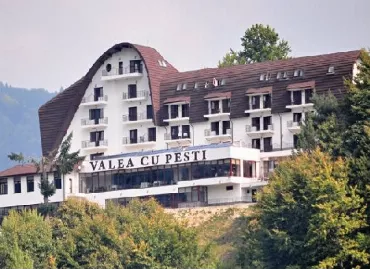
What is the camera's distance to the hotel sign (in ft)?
435

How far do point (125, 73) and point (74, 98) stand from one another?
18.2 feet

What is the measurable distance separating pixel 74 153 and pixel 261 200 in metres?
32.9

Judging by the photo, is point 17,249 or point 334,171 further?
point 17,249

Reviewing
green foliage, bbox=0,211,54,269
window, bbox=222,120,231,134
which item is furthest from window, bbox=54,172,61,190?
green foliage, bbox=0,211,54,269

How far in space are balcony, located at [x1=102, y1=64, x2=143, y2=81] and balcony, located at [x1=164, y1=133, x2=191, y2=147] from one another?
6.64m

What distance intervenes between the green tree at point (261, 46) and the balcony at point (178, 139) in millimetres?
17771

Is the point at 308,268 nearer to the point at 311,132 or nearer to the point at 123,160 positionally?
the point at 311,132

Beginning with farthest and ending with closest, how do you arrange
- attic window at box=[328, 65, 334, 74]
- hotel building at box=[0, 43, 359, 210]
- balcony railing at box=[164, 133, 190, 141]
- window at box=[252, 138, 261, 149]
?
balcony railing at box=[164, 133, 190, 141], window at box=[252, 138, 261, 149], hotel building at box=[0, 43, 359, 210], attic window at box=[328, 65, 334, 74]

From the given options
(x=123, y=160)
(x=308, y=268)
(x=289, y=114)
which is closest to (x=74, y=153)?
(x=123, y=160)

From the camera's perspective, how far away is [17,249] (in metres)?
111

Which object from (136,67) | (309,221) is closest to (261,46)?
(136,67)

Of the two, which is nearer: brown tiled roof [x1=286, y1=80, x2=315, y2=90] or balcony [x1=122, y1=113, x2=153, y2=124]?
brown tiled roof [x1=286, y1=80, x2=315, y2=90]

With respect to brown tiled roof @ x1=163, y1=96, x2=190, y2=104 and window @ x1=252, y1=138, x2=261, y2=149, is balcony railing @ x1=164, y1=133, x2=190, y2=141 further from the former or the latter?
window @ x1=252, y1=138, x2=261, y2=149

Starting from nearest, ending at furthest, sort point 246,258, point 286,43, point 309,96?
point 246,258 → point 309,96 → point 286,43
